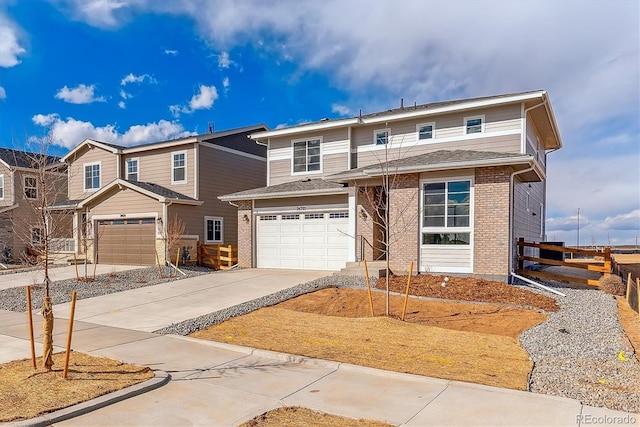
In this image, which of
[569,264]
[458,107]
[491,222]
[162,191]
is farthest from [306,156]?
[569,264]

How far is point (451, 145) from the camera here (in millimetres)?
15617

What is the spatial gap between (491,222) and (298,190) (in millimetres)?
7332

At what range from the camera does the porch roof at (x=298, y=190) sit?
53.4ft

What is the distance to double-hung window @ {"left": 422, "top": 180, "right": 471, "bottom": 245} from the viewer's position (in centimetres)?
1302

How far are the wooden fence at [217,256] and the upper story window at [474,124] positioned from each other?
11.2 m

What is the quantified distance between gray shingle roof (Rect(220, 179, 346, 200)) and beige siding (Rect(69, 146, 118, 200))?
9086 millimetres

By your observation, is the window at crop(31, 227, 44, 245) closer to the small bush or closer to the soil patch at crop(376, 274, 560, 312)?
the soil patch at crop(376, 274, 560, 312)

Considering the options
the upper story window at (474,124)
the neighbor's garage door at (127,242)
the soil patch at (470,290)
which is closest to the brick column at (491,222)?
the soil patch at (470,290)

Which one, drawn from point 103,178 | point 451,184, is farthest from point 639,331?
point 103,178

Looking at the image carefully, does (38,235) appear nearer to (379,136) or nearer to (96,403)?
(96,403)

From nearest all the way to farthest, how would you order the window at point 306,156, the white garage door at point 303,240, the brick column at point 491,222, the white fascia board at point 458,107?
the brick column at point 491,222 → the white fascia board at point 458,107 → the white garage door at point 303,240 → the window at point 306,156

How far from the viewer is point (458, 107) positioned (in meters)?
15.1

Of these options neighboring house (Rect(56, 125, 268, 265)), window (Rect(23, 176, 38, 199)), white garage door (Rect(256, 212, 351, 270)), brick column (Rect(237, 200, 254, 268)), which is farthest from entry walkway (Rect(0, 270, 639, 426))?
neighboring house (Rect(56, 125, 268, 265))

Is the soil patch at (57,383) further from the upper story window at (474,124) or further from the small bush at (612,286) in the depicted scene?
the upper story window at (474,124)
